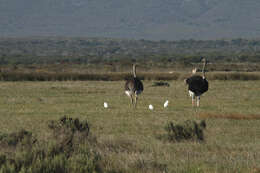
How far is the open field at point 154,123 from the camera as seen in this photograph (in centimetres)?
988

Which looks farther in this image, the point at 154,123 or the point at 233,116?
the point at 233,116

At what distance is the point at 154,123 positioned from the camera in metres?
16.2

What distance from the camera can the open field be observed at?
9.88 m

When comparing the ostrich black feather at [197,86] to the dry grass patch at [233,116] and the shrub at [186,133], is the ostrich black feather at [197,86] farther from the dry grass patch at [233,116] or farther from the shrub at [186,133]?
the shrub at [186,133]

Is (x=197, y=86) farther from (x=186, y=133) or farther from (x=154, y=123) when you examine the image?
(x=186, y=133)

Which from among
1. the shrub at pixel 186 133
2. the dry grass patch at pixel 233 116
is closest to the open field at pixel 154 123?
the dry grass patch at pixel 233 116

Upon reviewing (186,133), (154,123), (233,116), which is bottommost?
(186,133)

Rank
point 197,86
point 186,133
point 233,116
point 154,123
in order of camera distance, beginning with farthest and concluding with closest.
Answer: point 197,86 < point 233,116 < point 154,123 < point 186,133

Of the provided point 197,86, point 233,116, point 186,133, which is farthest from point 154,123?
point 197,86

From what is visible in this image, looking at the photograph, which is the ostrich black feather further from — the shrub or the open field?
the shrub

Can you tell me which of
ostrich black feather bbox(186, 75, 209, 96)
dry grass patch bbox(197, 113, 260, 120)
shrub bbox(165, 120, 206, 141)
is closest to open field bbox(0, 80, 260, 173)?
dry grass patch bbox(197, 113, 260, 120)

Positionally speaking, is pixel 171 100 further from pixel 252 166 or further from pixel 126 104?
pixel 252 166

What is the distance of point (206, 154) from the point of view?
10.9m

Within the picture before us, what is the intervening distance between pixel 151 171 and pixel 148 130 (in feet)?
19.6
